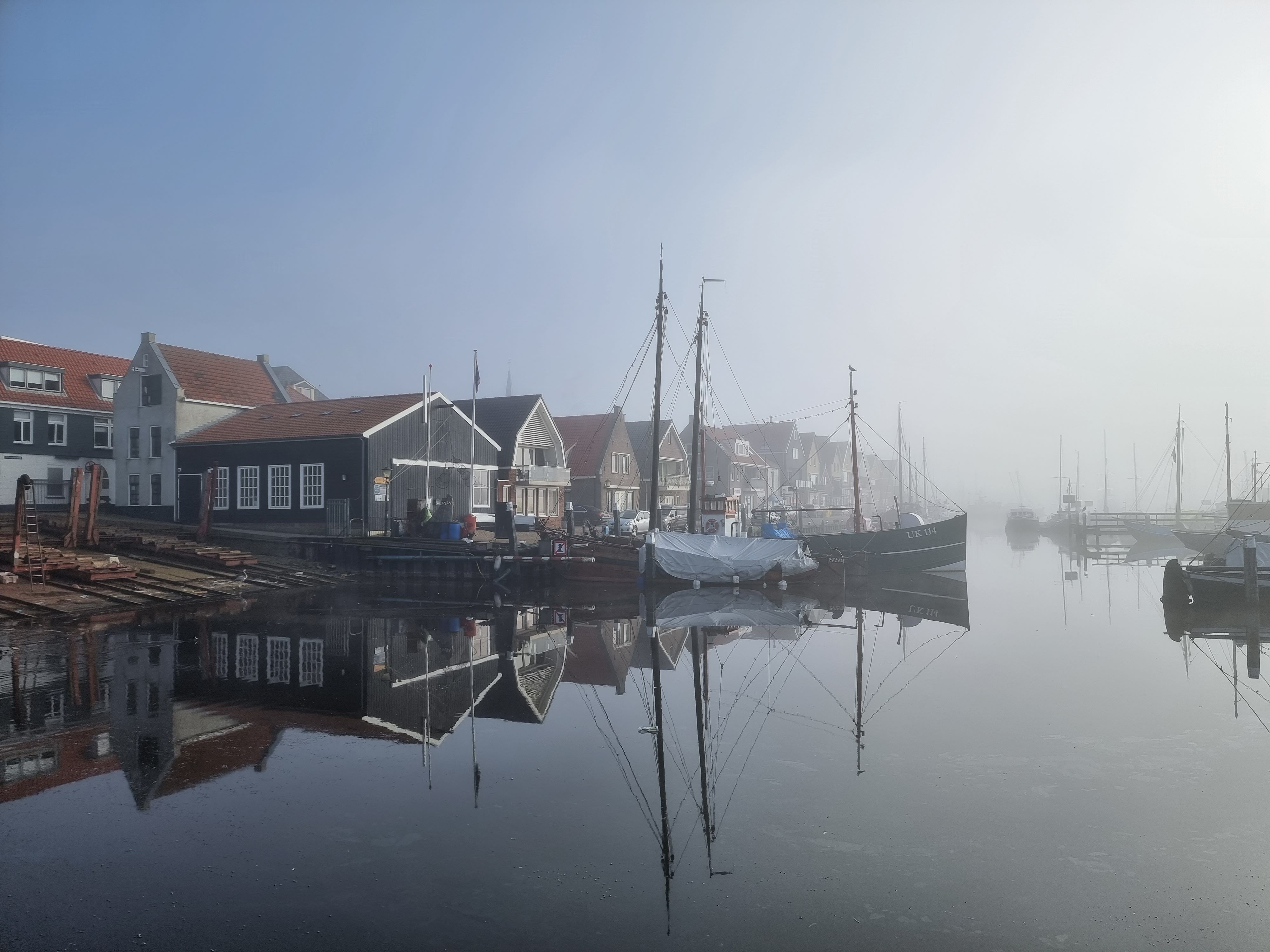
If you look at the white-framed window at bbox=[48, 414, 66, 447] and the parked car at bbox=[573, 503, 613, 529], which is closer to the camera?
the white-framed window at bbox=[48, 414, 66, 447]

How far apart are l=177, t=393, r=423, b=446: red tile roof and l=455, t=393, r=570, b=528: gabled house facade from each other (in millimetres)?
6241

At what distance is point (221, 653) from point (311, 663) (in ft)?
7.31

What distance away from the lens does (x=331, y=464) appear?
126 feet

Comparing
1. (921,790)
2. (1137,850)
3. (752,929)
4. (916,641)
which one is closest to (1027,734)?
(921,790)

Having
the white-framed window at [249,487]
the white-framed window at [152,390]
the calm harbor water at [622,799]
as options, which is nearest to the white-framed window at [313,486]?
the white-framed window at [249,487]

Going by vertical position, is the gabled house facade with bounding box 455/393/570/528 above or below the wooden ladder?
above

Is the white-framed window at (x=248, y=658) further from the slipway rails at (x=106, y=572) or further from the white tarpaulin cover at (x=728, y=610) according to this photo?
the white tarpaulin cover at (x=728, y=610)

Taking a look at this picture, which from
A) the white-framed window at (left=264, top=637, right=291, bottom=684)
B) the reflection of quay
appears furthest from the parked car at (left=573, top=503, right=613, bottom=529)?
the white-framed window at (left=264, top=637, right=291, bottom=684)

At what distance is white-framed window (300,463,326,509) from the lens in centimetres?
3850

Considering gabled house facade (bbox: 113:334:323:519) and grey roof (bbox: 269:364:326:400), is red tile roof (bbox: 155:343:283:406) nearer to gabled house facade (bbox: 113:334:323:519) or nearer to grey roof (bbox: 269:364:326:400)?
gabled house facade (bbox: 113:334:323:519)

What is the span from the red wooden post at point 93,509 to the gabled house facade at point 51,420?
14.9 m

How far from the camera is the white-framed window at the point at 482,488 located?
44.2 m

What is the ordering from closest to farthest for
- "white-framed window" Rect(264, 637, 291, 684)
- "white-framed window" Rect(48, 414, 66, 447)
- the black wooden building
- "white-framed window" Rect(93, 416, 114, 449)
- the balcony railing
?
"white-framed window" Rect(264, 637, 291, 684) → the black wooden building → "white-framed window" Rect(48, 414, 66, 447) → "white-framed window" Rect(93, 416, 114, 449) → the balcony railing

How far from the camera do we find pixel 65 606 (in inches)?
894
